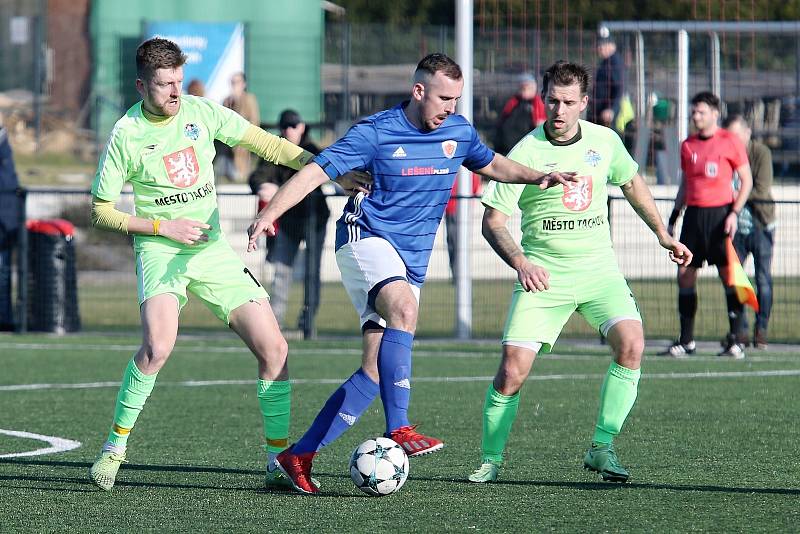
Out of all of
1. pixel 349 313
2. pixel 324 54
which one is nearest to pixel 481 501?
pixel 349 313

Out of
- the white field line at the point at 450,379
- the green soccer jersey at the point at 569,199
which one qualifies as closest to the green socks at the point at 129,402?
the green soccer jersey at the point at 569,199

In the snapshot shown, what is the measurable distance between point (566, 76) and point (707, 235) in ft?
20.9

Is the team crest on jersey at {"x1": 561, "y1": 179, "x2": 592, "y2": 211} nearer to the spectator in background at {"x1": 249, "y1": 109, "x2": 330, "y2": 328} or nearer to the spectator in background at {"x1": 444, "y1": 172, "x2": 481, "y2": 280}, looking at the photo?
the spectator in background at {"x1": 249, "y1": 109, "x2": 330, "y2": 328}

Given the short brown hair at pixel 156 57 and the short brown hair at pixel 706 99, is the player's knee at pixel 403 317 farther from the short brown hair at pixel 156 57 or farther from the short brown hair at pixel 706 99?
the short brown hair at pixel 706 99

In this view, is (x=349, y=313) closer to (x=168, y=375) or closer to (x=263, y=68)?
(x=168, y=375)

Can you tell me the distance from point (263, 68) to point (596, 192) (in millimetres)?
20536

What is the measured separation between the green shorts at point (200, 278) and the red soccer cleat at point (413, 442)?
3.42 ft

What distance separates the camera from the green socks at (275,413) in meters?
7.29

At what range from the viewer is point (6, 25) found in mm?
30078

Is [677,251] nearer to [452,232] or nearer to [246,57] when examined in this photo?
[452,232]

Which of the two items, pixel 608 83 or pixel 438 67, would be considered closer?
pixel 438 67

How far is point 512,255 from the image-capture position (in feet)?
23.2

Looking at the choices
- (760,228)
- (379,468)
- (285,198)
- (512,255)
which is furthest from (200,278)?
(760,228)

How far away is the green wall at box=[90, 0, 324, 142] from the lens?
2670cm
